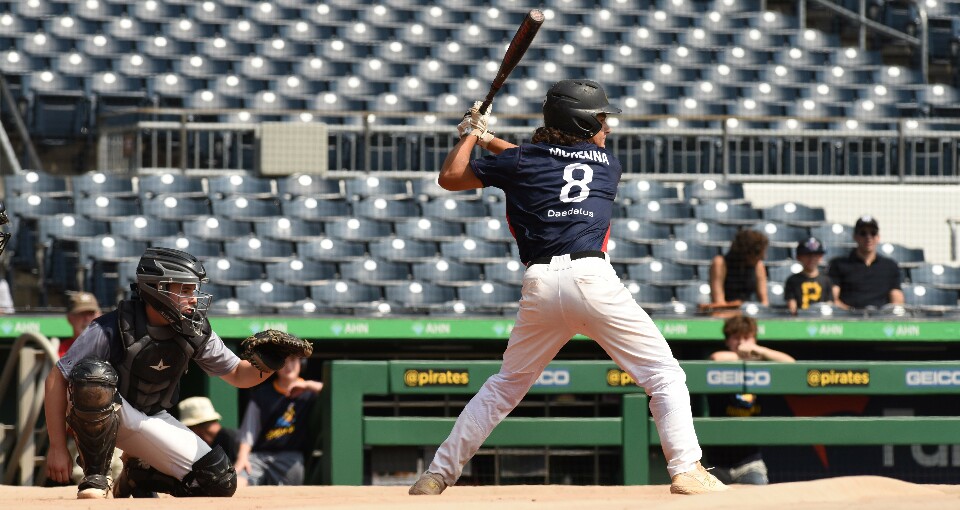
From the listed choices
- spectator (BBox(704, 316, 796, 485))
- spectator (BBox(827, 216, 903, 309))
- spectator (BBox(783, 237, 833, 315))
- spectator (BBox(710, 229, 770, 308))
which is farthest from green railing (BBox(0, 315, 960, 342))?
spectator (BBox(827, 216, 903, 309))

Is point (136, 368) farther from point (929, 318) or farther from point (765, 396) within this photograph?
point (929, 318)

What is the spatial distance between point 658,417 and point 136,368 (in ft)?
6.69

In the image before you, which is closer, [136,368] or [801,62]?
[136,368]

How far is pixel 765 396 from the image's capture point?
8.70 metres

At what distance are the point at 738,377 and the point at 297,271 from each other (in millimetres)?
4327

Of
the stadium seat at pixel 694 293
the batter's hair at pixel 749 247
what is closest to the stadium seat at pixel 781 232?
the stadium seat at pixel 694 293

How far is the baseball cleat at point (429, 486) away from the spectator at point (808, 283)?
15.3 feet

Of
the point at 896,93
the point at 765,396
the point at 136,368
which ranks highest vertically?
the point at 896,93

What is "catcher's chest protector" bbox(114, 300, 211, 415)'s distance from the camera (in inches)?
233

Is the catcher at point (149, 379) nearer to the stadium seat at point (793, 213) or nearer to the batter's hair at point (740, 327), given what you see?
the batter's hair at point (740, 327)

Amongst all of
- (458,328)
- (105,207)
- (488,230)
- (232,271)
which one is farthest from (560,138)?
(105,207)

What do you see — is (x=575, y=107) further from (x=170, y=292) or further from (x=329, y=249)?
(x=329, y=249)

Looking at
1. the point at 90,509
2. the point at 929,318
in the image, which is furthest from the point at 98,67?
the point at 90,509

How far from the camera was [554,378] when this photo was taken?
26.3ft
